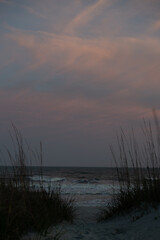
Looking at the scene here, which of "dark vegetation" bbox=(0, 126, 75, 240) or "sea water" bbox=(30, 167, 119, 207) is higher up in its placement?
"dark vegetation" bbox=(0, 126, 75, 240)

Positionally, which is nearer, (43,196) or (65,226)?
(65,226)

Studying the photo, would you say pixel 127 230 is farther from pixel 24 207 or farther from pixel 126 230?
pixel 24 207

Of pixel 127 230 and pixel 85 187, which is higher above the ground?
pixel 127 230

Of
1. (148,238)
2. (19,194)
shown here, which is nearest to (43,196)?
(19,194)

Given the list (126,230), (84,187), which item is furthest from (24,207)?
(84,187)

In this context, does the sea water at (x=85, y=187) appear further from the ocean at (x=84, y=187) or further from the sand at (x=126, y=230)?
the sand at (x=126, y=230)

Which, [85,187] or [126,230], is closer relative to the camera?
[126,230]

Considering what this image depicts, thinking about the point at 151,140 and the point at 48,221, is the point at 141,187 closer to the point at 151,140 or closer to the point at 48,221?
the point at 151,140

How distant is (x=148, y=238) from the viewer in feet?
9.94

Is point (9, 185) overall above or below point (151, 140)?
below

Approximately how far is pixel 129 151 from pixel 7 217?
263 centimetres

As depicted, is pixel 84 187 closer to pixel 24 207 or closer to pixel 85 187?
pixel 85 187

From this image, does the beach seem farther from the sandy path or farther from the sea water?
the sea water

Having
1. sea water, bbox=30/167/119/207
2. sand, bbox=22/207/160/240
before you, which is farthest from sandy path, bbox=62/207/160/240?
sea water, bbox=30/167/119/207
